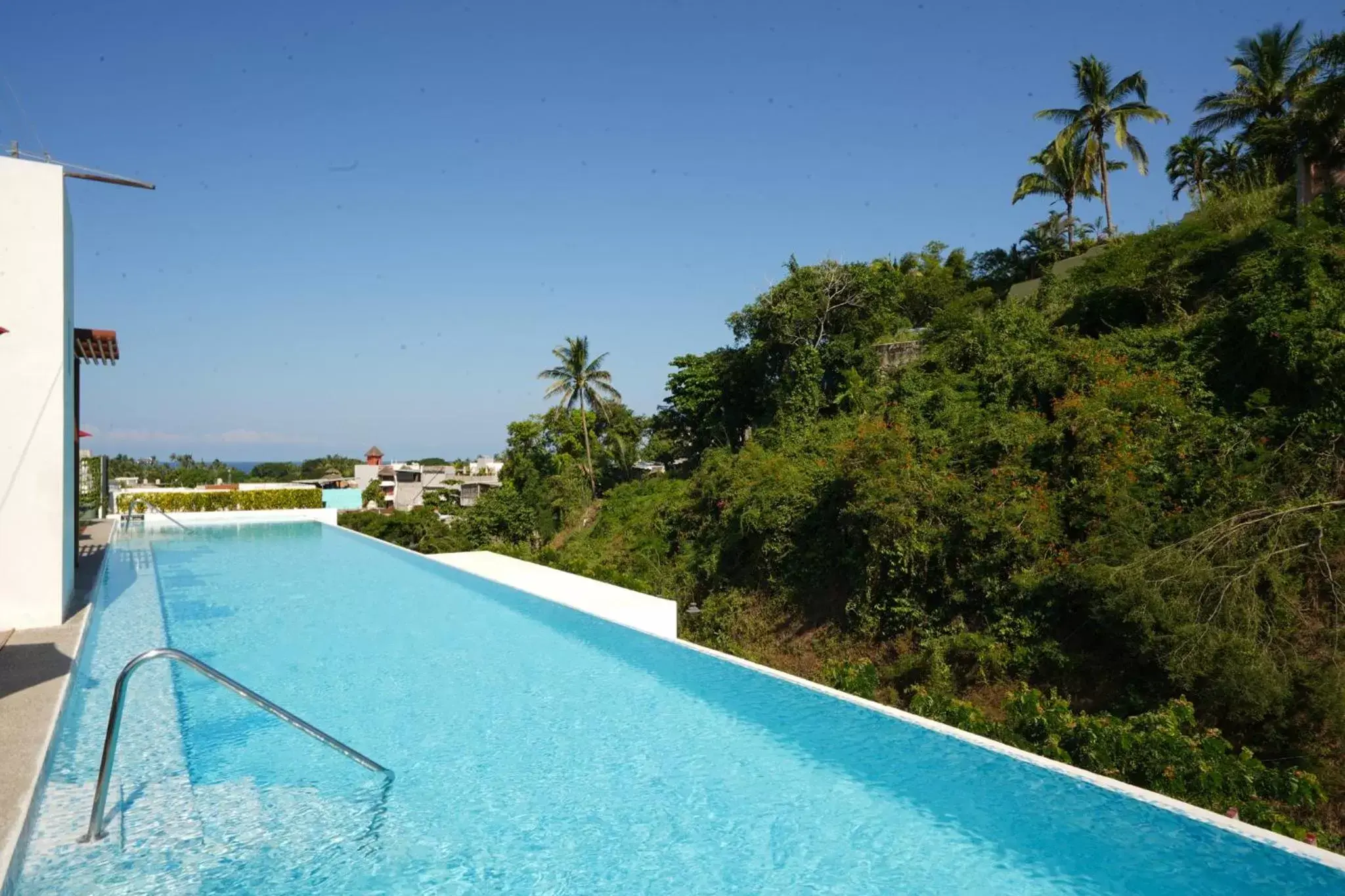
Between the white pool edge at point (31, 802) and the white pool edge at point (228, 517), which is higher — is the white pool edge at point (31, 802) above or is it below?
below

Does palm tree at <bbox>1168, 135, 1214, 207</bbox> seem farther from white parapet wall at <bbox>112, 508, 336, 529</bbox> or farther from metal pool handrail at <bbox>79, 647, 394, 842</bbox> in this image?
white parapet wall at <bbox>112, 508, 336, 529</bbox>

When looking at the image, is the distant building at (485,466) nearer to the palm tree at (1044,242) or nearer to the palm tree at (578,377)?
the palm tree at (578,377)

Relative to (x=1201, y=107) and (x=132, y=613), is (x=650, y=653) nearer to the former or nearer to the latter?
(x=132, y=613)

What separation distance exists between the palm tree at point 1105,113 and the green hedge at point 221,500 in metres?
24.3

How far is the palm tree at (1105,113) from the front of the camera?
19891mm

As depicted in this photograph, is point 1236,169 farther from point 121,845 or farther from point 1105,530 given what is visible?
point 121,845

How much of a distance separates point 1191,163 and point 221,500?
1301 inches

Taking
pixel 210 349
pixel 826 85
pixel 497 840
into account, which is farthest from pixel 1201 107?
pixel 210 349

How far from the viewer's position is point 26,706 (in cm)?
481

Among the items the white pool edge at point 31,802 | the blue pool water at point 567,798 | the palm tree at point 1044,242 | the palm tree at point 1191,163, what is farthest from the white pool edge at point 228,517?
the palm tree at point 1191,163

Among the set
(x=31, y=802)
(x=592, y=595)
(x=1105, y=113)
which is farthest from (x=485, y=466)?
(x=31, y=802)

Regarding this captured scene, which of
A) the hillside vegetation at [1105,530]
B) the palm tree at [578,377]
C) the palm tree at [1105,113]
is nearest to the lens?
the hillside vegetation at [1105,530]

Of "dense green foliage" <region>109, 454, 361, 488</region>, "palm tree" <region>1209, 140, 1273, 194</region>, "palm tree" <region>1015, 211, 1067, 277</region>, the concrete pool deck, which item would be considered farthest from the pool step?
"dense green foliage" <region>109, 454, 361, 488</region>

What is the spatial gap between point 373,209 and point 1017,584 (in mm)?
15169
